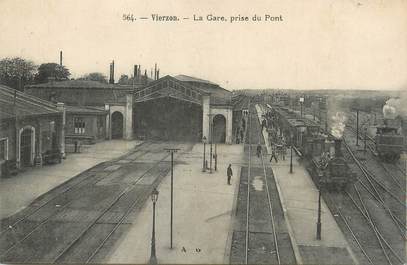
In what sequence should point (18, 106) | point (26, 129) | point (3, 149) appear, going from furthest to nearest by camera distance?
point (26, 129), point (18, 106), point (3, 149)

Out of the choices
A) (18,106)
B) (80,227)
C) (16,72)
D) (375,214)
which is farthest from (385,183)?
(16,72)

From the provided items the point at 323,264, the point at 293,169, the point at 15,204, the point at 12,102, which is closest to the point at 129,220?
the point at 15,204

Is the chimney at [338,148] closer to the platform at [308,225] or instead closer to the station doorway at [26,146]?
the platform at [308,225]

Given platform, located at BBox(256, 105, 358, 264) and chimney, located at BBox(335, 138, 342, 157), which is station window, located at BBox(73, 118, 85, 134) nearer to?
platform, located at BBox(256, 105, 358, 264)

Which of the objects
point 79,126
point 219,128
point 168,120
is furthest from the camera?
point 168,120

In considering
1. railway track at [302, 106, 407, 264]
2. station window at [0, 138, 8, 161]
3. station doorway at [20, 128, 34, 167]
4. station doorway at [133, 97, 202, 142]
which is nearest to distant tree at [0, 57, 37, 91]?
station doorway at [133, 97, 202, 142]

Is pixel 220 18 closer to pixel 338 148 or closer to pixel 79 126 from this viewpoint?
pixel 338 148

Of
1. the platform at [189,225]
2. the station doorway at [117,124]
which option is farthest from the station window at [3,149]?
the station doorway at [117,124]
